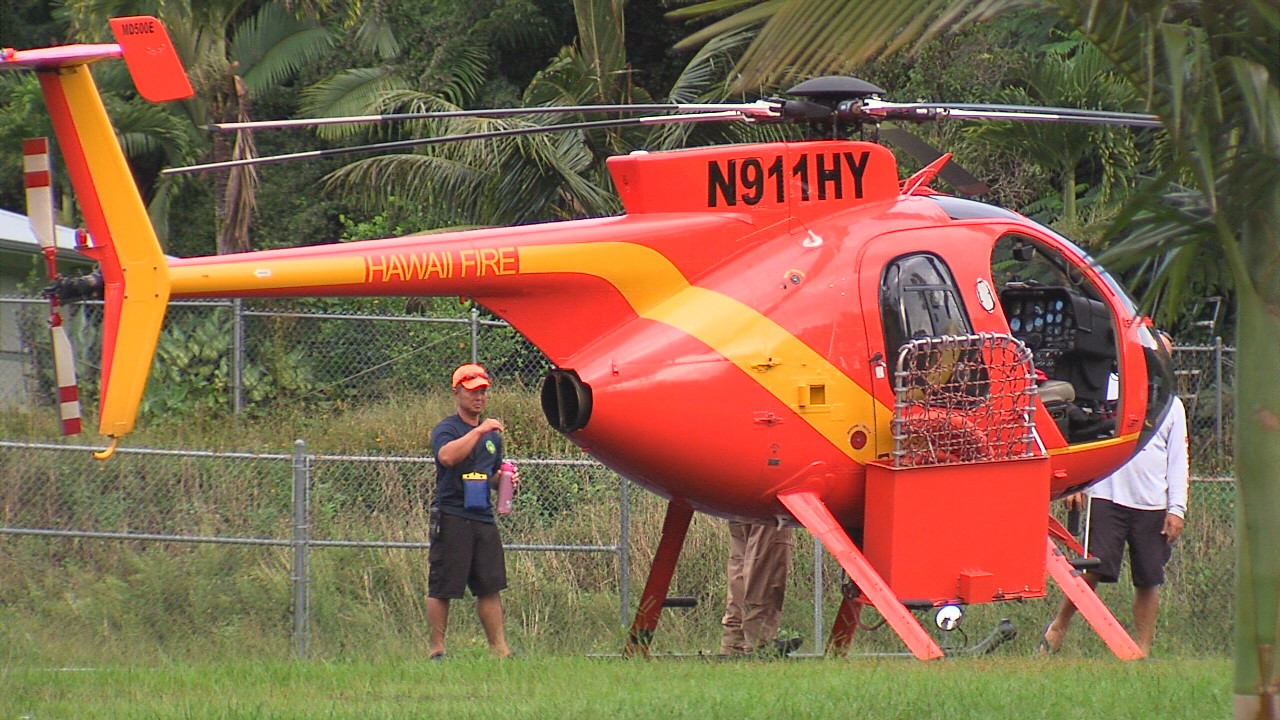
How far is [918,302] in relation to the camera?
9766mm

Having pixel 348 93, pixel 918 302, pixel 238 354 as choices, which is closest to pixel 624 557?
pixel 918 302

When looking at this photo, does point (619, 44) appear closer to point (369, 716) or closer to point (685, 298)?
point (685, 298)

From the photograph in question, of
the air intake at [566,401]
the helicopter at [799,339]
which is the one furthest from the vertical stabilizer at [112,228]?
Result: the air intake at [566,401]

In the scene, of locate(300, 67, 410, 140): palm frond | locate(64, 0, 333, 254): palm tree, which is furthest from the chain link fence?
locate(300, 67, 410, 140): palm frond

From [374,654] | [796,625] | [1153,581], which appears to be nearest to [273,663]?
[374,654]

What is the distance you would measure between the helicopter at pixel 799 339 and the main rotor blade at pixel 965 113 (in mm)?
24

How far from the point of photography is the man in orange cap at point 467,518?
10734 millimetres

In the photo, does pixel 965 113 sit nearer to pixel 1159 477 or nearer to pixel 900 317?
pixel 900 317

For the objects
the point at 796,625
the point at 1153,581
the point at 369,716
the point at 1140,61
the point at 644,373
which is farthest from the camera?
the point at 796,625

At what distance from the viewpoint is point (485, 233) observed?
9.43 m

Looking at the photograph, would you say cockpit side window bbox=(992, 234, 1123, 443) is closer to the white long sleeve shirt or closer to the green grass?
the white long sleeve shirt

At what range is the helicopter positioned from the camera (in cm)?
932

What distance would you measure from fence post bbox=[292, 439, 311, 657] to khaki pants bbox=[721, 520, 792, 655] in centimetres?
311

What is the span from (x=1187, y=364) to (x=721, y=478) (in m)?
11.0
